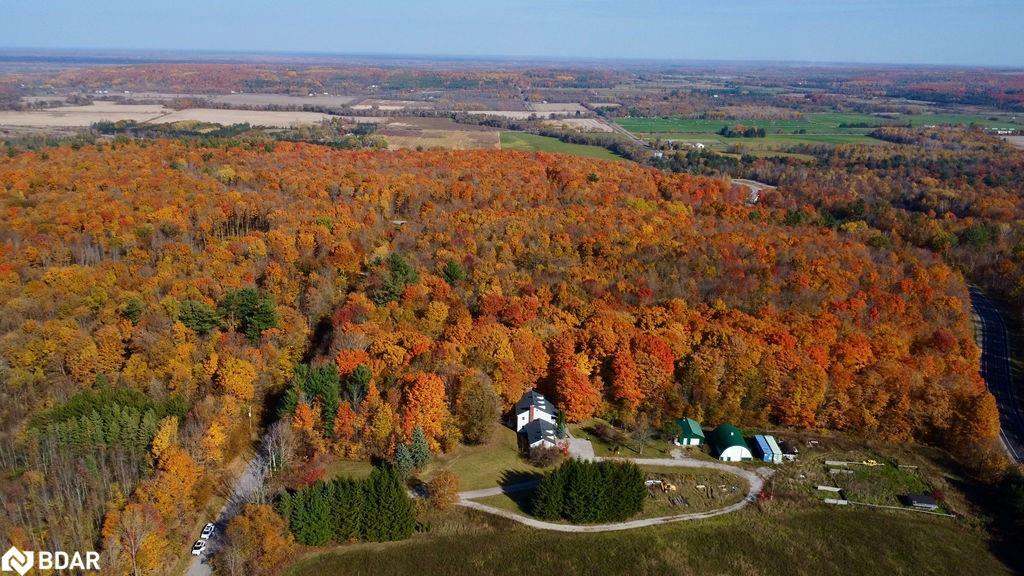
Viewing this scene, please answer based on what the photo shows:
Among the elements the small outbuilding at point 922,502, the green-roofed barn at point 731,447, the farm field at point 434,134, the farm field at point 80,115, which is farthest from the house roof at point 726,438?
the farm field at point 80,115

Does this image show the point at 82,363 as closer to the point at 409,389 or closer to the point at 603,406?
the point at 409,389

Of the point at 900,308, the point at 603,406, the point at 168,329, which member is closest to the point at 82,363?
the point at 168,329

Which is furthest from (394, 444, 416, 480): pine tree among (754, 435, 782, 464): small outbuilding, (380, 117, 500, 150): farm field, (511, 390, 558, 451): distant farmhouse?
(380, 117, 500, 150): farm field

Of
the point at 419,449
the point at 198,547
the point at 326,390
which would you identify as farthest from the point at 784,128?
the point at 198,547

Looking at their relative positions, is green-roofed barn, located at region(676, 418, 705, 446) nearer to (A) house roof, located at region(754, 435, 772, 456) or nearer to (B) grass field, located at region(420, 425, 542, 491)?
(A) house roof, located at region(754, 435, 772, 456)

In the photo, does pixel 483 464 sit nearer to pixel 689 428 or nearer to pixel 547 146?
pixel 689 428

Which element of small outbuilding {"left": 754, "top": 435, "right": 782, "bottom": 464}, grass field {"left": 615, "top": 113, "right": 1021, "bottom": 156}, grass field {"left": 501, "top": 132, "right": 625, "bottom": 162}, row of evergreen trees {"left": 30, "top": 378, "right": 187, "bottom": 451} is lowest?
small outbuilding {"left": 754, "top": 435, "right": 782, "bottom": 464}
